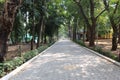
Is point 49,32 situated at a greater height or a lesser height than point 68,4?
lesser

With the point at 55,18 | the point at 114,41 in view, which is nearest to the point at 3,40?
the point at 114,41

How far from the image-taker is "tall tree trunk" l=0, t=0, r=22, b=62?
→ 1136 cm

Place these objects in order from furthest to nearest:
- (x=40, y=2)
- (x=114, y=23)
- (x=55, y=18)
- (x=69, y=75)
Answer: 1. (x=55, y=18)
2. (x=40, y=2)
3. (x=114, y=23)
4. (x=69, y=75)

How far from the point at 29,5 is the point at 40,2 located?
2.97 m

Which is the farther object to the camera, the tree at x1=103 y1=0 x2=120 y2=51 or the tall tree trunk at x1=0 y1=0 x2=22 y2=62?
the tree at x1=103 y1=0 x2=120 y2=51

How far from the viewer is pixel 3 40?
11.8m

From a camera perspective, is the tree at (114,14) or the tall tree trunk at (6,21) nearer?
the tall tree trunk at (6,21)

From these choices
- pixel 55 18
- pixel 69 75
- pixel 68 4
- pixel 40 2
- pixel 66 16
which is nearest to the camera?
pixel 69 75

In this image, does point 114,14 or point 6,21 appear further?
point 114,14

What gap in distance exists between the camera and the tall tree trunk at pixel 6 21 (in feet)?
37.3

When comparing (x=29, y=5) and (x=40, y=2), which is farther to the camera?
(x=40, y=2)

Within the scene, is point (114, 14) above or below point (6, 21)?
above

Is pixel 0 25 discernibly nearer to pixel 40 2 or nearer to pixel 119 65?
pixel 119 65

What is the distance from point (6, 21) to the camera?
37.3 feet
